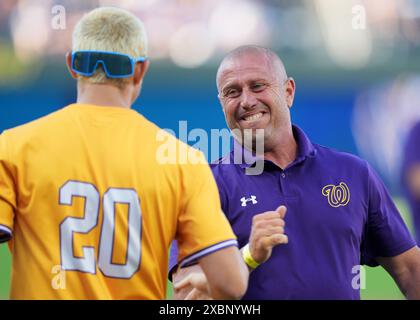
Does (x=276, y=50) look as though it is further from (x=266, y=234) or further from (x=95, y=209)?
(x=95, y=209)

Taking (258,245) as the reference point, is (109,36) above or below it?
above

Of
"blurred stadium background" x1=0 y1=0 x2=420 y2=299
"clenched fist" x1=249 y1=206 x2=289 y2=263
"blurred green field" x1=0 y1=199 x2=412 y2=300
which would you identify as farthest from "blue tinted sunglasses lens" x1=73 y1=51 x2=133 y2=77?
Answer: "blurred stadium background" x1=0 y1=0 x2=420 y2=299

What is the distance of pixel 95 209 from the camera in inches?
71.1

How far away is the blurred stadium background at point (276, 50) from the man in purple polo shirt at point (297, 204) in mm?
4834

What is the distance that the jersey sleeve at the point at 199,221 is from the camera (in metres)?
1.86

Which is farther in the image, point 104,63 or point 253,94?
point 253,94

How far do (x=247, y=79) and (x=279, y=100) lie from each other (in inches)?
6.1

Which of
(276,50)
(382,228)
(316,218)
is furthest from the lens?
(276,50)

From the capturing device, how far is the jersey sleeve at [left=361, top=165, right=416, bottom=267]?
2607 mm

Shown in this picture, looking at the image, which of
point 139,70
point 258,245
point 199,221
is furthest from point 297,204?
point 139,70

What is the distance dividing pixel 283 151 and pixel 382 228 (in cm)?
45

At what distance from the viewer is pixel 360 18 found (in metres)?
8.48
